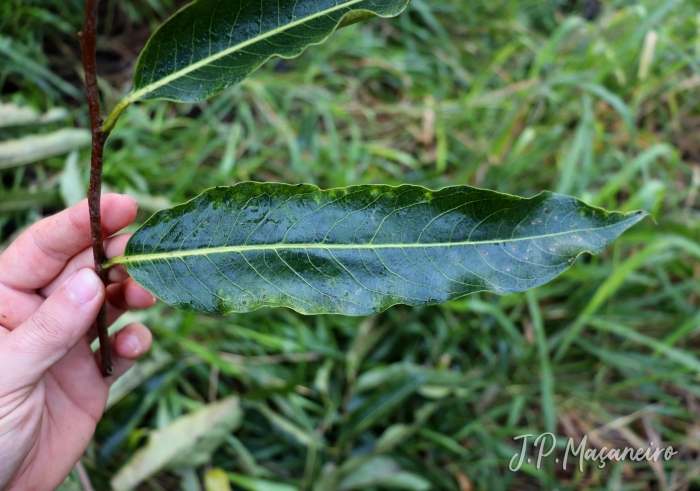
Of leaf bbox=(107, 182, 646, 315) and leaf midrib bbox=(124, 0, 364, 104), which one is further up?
leaf midrib bbox=(124, 0, 364, 104)

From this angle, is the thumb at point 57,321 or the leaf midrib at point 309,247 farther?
the thumb at point 57,321

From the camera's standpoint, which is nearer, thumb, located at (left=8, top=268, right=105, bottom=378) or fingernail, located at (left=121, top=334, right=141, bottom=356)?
thumb, located at (left=8, top=268, right=105, bottom=378)

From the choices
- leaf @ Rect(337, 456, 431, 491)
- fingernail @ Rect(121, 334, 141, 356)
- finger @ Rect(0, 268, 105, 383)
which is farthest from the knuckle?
leaf @ Rect(337, 456, 431, 491)

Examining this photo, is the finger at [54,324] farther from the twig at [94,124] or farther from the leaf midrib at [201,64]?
the leaf midrib at [201,64]

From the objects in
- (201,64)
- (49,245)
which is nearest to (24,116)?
(49,245)

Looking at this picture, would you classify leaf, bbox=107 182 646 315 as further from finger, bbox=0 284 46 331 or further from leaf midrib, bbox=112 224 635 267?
finger, bbox=0 284 46 331

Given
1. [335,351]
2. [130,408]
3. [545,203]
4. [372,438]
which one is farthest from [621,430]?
[130,408]

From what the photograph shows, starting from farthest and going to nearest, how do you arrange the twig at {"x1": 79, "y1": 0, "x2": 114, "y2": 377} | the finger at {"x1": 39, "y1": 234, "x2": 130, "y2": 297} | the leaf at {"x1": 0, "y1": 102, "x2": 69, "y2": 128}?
the leaf at {"x1": 0, "y1": 102, "x2": 69, "y2": 128} < the finger at {"x1": 39, "y1": 234, "x2": 130, "y2": 297} < the twig at {"x1": 79, "y1": 0, "x2": 114, "y2": 377}

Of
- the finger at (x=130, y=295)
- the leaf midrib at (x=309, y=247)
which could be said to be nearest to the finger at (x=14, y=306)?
the finger at (x=130, y=295)
